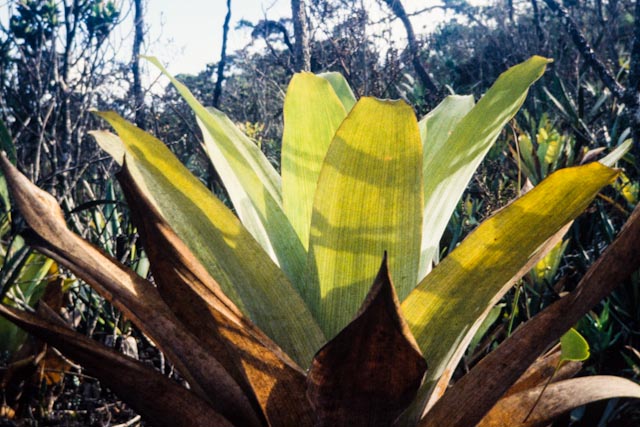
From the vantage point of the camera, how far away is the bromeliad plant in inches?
19.9

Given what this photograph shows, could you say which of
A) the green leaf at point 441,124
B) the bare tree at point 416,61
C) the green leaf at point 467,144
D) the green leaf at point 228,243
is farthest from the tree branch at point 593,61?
the bare tree at point 416,61

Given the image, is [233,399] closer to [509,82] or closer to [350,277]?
[350,277]

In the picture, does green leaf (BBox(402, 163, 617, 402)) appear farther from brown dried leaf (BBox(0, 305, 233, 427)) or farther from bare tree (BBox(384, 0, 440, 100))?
bare tree (BBox(384, 0, 440, 100))

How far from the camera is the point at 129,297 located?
597 mm

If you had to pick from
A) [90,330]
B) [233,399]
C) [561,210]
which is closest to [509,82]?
[561,210]

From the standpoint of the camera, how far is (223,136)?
2.36 ft

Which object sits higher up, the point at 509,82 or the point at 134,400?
the point at 509,82

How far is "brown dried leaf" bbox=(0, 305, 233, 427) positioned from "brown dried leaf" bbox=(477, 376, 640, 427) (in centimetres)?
30

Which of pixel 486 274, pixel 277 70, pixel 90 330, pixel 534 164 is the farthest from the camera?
pixel 277 70

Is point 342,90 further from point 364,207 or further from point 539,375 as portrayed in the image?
point 539,375

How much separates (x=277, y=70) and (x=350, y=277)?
11.7 metres

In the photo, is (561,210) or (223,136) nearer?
(561,210)

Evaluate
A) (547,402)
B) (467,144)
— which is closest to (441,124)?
(467,144)

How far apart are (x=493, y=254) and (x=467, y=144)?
0.19m
